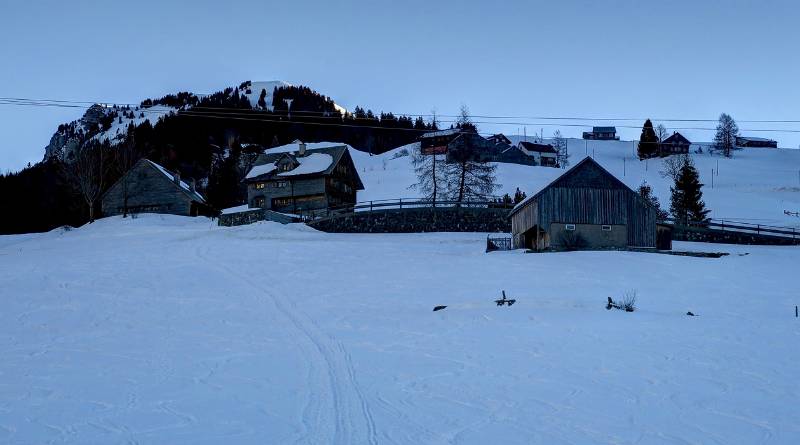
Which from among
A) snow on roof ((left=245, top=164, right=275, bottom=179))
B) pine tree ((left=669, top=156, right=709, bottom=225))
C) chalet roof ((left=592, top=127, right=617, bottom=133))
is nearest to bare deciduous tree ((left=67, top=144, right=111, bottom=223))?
snow on roof ((left=245, top=164, right=275, bottom=179))

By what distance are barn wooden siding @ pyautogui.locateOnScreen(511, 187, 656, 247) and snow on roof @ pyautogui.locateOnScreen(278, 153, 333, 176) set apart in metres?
27.2

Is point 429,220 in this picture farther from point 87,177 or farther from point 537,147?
point 537,147

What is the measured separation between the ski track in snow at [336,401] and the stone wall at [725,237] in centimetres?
3991

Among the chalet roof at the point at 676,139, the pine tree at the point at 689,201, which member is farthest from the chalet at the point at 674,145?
the pine tree at the point at 689,201

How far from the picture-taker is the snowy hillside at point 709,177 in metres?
69.7

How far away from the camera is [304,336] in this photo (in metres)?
15.4

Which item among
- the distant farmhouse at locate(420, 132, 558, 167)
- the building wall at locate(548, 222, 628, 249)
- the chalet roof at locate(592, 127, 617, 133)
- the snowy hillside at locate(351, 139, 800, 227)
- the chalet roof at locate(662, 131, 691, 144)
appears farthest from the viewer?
the chalet roof at locate(592, 127, 617, 133)

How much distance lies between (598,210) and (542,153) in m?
83.1

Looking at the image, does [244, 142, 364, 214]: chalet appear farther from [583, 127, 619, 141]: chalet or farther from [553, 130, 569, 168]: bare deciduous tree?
[583, 127, 619, 141]: chalet

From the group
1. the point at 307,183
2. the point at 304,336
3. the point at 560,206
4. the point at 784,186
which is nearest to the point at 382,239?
the point at 560,206

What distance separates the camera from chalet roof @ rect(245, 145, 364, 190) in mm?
61094

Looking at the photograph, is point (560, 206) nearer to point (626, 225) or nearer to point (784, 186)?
point (626, 225)

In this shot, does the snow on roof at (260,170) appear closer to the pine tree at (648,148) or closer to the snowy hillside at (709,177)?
the snowy hillside at (709,177)

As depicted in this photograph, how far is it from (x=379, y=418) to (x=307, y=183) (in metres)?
53.5
